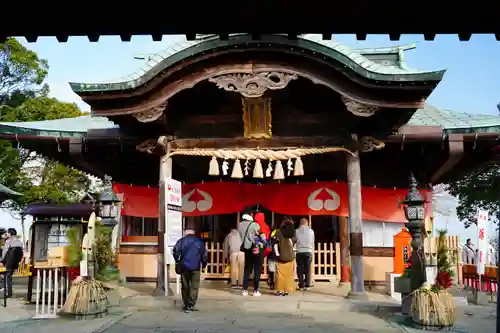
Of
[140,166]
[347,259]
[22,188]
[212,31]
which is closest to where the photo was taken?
[212,31]

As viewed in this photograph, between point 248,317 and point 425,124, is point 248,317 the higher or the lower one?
the lower one

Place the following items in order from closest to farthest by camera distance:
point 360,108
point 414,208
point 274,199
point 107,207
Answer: point 414,208 < point 107,207 < point 360,108 < point 274,199

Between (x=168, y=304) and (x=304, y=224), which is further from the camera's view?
(x=304, y=224)

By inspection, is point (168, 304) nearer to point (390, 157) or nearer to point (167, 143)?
point (167, 143)

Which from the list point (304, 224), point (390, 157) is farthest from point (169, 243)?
point (390, 157)

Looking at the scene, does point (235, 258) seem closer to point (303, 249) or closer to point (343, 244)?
point (303, 249)

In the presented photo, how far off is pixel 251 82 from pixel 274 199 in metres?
4.68

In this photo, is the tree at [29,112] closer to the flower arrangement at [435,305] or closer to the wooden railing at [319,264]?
the wooden railing at [319,264]

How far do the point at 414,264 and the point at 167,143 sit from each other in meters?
6.73

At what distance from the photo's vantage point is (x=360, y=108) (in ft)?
39.7

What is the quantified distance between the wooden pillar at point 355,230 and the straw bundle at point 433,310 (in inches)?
105

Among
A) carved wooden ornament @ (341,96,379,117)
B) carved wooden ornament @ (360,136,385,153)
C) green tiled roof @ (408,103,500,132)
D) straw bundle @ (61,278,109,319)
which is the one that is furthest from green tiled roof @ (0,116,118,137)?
green tiled roof @ (408,103,500,132)

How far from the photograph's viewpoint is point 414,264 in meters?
10.1

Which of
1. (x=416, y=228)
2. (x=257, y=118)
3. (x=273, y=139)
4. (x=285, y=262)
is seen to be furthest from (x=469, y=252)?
(x=257, y=118)
